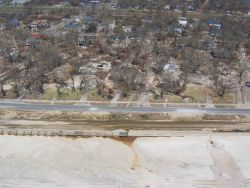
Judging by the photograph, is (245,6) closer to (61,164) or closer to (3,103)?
(3,103)

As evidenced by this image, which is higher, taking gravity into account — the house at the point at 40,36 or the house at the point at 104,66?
the house at the point at 40,36

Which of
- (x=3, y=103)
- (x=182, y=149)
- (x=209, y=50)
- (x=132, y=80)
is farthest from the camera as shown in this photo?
(x=209, y=50)

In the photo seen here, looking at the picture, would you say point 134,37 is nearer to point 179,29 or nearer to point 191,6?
point 179,29

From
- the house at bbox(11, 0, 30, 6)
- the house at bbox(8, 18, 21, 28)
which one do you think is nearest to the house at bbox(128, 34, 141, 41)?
the house at bbox(8, 18, 21, 28)

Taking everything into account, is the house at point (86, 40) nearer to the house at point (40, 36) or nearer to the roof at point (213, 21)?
the house at point (40, 36)

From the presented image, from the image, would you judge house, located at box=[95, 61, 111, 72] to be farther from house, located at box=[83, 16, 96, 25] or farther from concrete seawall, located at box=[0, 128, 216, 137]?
house, located at box=[83, 16, 96, 25]

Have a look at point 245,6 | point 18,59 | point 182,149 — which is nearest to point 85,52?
point 18,59

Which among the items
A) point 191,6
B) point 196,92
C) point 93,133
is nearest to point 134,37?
point 196,92

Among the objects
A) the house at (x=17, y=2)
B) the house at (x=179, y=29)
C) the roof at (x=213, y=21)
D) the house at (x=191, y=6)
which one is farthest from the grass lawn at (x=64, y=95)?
the house at (x=17, y=2)

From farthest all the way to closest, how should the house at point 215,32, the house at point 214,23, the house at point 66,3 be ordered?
1. the house at point 66,3
2. the house at point 214,23
3. the house at point 215,32
